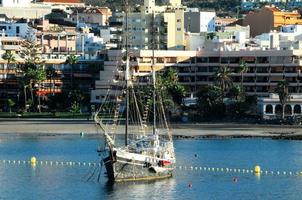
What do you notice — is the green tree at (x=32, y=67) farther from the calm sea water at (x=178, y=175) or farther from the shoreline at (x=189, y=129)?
the calm sea water at (x=178, y=175)

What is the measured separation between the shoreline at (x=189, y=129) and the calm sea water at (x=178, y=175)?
236 inches

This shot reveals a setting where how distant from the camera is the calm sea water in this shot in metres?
85.7

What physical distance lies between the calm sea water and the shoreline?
6.00 m

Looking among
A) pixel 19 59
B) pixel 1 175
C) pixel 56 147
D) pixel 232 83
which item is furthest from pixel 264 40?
pixel 1 175

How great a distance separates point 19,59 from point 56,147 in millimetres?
60997

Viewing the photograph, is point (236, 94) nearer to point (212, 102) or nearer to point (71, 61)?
point (212, 102)

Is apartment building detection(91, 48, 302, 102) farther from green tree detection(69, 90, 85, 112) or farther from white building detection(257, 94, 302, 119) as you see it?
white building detection(257, 94, 302, 119)

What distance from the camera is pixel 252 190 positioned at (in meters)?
88.8

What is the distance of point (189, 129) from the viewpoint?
144m

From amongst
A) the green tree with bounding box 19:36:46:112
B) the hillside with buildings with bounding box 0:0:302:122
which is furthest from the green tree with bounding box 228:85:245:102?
the green tree with bounding box 19:36:46:112

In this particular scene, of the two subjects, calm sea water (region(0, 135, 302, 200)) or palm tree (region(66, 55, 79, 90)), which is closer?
calm sea water (region(0, 135, 302, 200))

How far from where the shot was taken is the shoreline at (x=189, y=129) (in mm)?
136250

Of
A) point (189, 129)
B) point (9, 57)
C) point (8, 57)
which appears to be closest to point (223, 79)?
point (189, 129)

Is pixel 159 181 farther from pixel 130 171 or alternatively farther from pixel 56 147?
pixel 56 147
